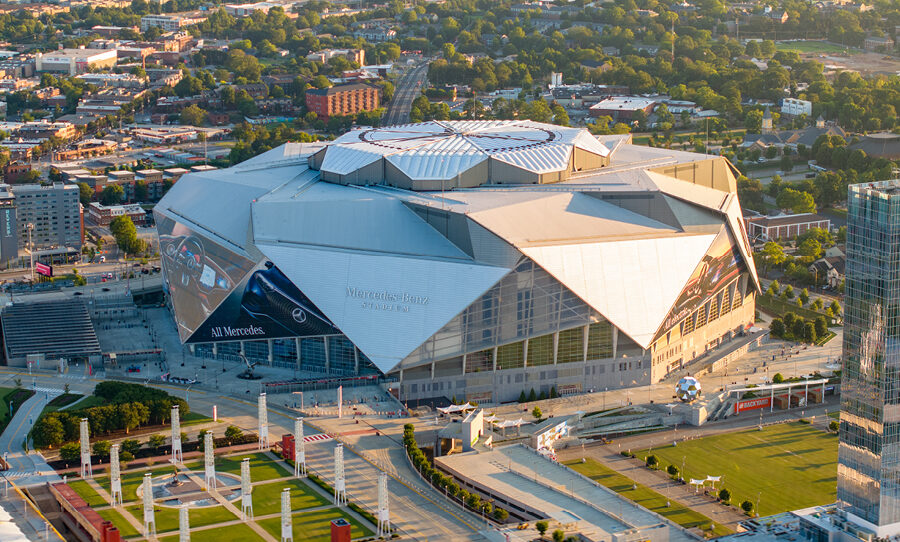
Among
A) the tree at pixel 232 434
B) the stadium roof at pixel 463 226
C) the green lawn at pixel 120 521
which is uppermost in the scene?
the stadium roof at pixel 463 226

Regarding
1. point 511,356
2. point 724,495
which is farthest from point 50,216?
point 724,495

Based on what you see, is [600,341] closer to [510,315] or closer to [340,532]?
[510,315]

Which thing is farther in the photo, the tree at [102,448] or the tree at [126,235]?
the tree at [126,235]

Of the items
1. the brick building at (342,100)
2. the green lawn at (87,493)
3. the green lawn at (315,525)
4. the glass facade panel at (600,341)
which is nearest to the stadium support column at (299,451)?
the green lawn at (315,525)

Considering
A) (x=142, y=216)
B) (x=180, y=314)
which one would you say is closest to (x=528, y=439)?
(x=180, y=314)

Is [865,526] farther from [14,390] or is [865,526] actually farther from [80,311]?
[80,311]

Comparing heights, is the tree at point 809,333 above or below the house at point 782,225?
below

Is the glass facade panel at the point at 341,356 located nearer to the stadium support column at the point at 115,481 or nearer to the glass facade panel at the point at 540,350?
the glass facade panel at the point at 540,350
